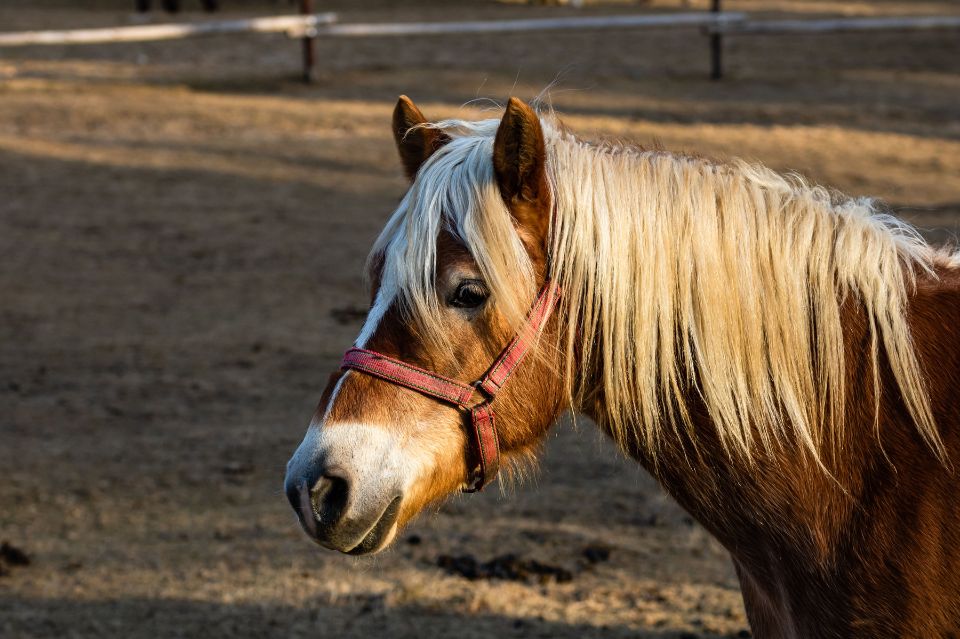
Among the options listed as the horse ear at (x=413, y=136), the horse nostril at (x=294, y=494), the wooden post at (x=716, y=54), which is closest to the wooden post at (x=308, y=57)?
the wooden post at (x=716, y=54)

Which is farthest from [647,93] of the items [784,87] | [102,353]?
[102,353]

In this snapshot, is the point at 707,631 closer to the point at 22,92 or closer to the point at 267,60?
the point at 22,92

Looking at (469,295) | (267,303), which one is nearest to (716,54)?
(267,303)

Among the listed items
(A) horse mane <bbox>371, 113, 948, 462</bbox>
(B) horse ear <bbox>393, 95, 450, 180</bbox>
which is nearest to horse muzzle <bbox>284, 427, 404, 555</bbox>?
(A) horse mane <bbox>371, 113, 948, 462</bbox>

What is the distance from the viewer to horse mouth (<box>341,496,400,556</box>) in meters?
1.80

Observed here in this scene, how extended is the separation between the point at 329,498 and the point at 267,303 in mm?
4867

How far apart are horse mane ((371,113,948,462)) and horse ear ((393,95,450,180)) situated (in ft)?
0.41

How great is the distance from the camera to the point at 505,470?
6.59 feet

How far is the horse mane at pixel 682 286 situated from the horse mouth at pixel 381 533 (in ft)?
1.02

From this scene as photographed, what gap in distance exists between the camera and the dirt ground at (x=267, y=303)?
136 inches

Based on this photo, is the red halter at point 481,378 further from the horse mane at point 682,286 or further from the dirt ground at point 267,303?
the dirt ground at point 267,303

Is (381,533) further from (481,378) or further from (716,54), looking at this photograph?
(716,54)

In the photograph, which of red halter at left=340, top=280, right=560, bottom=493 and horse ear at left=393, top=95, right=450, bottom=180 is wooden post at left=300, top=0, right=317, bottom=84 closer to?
horse ear at left=393, top=95, right=450, bottom=180

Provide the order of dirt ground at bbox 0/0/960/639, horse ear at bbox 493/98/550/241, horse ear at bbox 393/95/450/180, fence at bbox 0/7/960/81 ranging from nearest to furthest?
horse ear at bbox 493/98/550/241 → horse ear at bbox 393/95/450/180 → dirt ground at bbox 0/0/960/639 → fence at bbox 0/7/960/81
